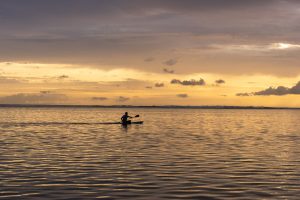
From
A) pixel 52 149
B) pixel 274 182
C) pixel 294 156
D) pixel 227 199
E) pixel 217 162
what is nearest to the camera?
pixel 227 199

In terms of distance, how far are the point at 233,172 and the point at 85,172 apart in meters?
9.07

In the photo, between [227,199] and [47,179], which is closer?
[227,199]

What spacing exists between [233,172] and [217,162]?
468cm

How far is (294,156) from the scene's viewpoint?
123 feet

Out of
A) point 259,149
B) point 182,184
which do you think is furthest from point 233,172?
point 259,149

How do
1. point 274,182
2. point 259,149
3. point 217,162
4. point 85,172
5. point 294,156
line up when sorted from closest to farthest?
point 274,182 < point 85,172 < point 217,162 < point 294,156 < point 259,149

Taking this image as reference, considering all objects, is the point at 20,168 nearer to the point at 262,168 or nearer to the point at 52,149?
the point at 52,149

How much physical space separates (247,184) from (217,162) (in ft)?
28.4

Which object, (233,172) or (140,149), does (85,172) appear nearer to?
(233,172)

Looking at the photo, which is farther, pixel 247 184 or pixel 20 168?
pixel 20 168

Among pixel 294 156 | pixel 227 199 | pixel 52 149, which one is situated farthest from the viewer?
pixel 52 149

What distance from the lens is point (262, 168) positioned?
30203mm

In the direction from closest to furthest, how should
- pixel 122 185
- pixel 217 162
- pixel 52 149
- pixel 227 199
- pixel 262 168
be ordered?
pixel 227 199, pixel 122 185, pixel 262 168, pixel 217 162, pixel 52 149

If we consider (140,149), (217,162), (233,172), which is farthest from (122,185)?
(140,149)
